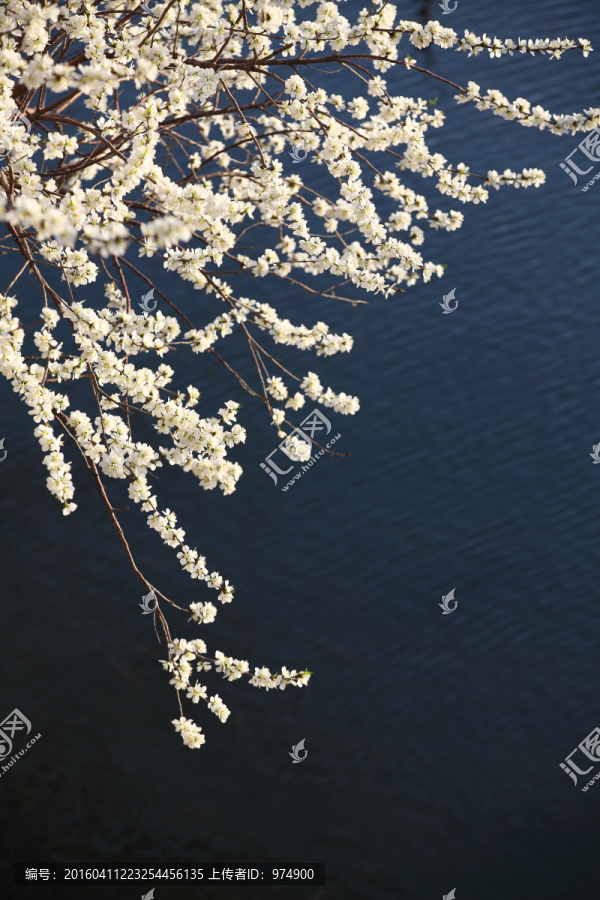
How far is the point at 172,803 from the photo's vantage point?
2904mm

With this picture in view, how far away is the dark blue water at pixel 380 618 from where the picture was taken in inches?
113

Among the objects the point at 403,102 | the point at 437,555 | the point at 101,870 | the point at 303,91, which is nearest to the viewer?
the point at 303,91

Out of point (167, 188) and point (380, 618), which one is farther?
point (380, 618)

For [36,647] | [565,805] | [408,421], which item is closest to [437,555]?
[408,421]

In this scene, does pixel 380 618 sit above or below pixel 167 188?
below

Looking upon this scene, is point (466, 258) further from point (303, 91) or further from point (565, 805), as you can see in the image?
point (565, 805)

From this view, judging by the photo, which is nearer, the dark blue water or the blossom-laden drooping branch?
the blossom-laden drooping branch

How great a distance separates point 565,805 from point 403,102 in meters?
2.89

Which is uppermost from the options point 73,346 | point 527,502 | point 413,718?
point 73,346

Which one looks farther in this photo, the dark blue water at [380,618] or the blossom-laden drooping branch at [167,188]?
the dark blue water at [380,618]

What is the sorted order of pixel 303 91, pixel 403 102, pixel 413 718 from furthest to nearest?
pixel 413 718 → pixel 403 102 → pixel 303 91

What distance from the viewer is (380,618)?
10.4ft

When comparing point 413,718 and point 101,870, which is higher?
point 413,718

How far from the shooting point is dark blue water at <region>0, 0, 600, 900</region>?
9.42 feet
